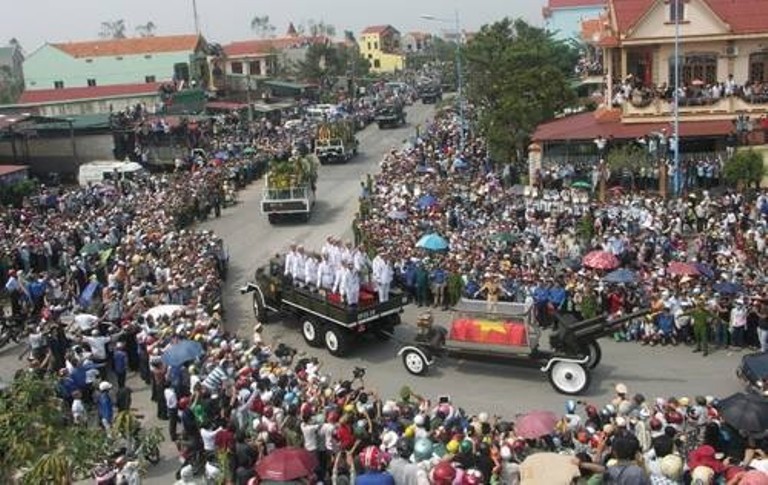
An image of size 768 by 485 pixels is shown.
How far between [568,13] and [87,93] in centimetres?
5746

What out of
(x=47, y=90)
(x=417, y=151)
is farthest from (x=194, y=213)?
(x=47, y=90)

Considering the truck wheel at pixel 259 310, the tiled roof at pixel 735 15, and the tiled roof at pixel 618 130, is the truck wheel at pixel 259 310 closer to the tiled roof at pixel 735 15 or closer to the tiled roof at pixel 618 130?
the tiled roof at pixel 618 130

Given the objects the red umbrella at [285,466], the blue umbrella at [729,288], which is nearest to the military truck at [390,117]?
the blue umbrella at [729,288]

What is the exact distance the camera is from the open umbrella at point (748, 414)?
12.0 meters

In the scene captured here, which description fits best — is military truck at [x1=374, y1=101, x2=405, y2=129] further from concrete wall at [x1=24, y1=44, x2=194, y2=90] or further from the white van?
the white van

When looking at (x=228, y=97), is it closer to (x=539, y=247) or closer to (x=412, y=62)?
(x=539, y=247)

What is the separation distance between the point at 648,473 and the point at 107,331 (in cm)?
1170

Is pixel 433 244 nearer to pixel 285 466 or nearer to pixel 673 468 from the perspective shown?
pixel 285 466

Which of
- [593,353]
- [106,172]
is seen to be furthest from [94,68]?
[593,353]

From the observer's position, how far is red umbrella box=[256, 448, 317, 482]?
11.6m

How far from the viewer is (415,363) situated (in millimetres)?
18016

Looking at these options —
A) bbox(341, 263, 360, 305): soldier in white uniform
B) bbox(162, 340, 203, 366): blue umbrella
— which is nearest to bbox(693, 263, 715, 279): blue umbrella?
bbox(341, 263, 360, 305): soldier in white uniform

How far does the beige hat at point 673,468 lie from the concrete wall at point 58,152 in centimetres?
3856

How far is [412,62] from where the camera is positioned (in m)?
Result: 139
